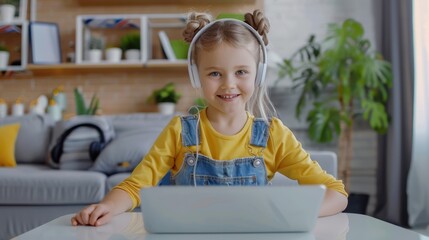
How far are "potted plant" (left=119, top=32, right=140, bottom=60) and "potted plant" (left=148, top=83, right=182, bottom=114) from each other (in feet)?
0.97

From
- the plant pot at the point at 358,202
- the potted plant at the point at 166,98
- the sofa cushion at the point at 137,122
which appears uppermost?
the potted plant at the point at 166,98

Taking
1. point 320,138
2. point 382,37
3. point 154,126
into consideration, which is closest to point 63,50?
point 154,126

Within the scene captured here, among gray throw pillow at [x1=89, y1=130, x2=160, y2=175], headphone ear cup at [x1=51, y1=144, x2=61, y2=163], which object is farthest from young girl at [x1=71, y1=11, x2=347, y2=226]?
headphone ear cup at [x1=51, y1=144, x2=61, y2=163]

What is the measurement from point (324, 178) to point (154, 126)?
7.26 ft

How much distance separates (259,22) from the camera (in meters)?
1.18

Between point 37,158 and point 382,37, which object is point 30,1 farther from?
point 382,37

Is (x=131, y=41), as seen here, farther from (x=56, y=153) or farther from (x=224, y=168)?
(x=224, y=168)

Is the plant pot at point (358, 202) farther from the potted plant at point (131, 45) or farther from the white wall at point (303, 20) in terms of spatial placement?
the potted plant at point (131, 45)

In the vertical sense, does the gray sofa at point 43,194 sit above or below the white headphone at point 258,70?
below

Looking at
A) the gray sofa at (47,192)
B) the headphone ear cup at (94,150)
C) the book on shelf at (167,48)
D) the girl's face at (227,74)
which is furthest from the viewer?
the book on shelf at (167,48)

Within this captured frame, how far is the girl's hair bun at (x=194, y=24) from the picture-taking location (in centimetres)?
118

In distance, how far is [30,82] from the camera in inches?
163

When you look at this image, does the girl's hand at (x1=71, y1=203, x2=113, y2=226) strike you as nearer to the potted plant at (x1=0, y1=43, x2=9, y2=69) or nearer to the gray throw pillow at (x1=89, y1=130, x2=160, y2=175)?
the gray throw pillow at (x1=89, y1=130, x2=160, y2=175)

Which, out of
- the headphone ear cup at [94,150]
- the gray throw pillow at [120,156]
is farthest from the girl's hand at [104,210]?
the headphone ear cup at [94,150]
